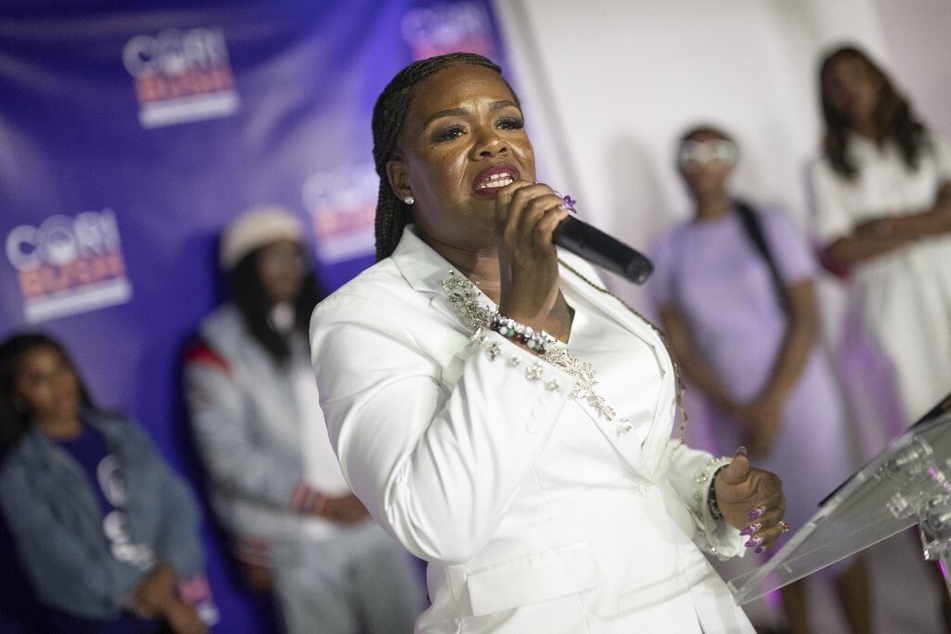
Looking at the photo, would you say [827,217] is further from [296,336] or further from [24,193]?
[24,193]

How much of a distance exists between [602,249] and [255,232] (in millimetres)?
3043

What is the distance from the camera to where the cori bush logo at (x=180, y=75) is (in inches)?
160

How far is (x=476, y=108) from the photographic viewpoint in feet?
5.22

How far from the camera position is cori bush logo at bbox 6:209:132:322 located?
3832mm

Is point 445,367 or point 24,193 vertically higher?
point 24,193

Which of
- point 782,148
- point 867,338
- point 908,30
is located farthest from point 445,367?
point 908,30

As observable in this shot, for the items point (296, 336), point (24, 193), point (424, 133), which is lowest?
point (296, 336)

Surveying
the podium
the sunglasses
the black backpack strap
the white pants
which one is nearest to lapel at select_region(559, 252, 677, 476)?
the podium

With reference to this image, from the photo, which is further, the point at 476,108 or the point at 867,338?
the point at 867,338

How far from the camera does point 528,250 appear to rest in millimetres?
1343

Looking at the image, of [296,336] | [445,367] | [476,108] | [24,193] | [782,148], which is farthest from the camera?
[782,148]

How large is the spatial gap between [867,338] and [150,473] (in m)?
3.03

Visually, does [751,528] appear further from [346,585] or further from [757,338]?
[757,338]

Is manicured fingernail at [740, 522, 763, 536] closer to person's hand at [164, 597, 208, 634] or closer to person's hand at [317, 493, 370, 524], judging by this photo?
person's hand at [317, 493, 370, 524]
